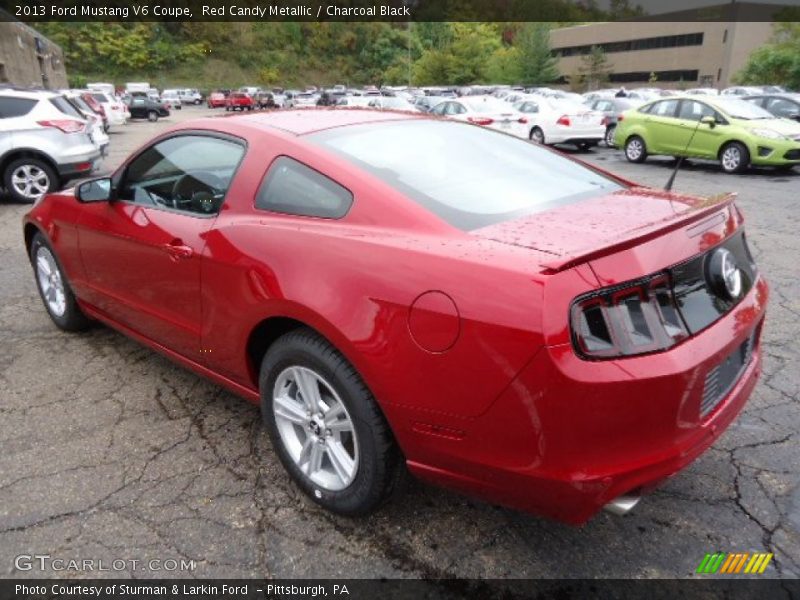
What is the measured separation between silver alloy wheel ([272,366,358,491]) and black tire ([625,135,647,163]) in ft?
41.5

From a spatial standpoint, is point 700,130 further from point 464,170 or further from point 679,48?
point 679,48

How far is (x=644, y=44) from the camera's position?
72188 mm

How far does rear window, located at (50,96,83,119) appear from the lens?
32.5 ft

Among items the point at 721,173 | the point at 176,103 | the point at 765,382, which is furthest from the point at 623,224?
the point at 176,103

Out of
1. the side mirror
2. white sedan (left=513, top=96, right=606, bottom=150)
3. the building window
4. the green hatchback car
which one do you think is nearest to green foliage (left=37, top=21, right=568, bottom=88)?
the building window

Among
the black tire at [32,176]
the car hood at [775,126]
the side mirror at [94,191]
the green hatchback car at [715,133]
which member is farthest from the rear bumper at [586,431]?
the car hood at [775,126]

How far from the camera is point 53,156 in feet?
31.1

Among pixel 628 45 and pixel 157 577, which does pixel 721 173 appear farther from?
pixel 628 45

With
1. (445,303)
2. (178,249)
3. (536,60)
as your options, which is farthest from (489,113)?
(536,60)

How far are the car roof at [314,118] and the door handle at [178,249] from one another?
2.10 ft

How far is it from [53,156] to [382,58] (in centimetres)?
10229

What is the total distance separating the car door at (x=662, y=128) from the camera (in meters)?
12.5

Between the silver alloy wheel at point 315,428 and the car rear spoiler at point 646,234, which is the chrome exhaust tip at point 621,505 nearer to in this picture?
the car rear spoiler at point 646,234

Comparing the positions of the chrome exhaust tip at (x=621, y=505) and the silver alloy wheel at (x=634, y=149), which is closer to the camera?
the chrome exhaust tip at (x=621, y=505)
